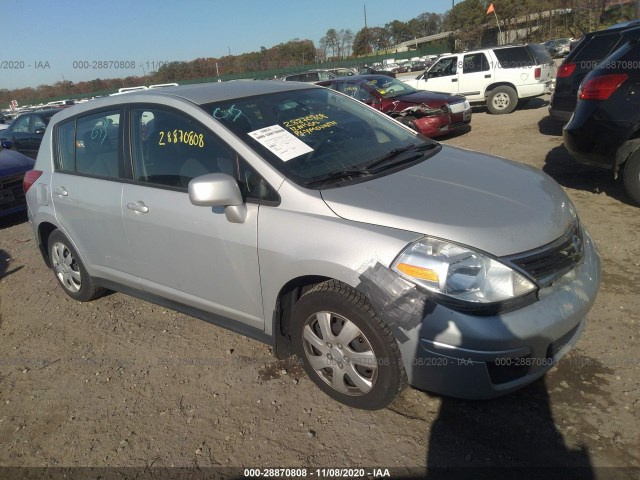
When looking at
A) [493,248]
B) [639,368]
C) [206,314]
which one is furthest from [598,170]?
[206,314]

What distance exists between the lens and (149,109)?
3.31 metres

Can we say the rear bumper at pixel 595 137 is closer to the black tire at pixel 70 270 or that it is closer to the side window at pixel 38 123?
the black tire at pixel 70 270

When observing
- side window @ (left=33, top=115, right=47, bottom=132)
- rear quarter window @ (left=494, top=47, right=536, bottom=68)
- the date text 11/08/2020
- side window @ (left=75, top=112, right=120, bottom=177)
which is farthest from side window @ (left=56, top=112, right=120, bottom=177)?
rear quarter window @ (left=494, top=47, right=536, bottom=68)

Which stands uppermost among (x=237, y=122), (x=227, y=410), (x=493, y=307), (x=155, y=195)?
(x=237, y=122)

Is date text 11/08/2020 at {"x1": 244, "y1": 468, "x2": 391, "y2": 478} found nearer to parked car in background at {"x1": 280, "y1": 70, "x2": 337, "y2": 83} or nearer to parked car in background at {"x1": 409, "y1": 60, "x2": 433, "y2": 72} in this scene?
parked car in background at {"x1": 280, "y1": 70, "x2": 337, "y2": 83}

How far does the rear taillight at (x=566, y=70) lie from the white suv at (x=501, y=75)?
154 inches

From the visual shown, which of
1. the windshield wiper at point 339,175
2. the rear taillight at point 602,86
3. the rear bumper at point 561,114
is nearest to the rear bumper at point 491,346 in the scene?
the windshield wiper at point 339,175

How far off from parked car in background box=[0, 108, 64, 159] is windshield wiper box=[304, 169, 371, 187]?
1160cm

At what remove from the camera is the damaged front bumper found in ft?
7.10

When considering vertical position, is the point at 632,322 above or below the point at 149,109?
below

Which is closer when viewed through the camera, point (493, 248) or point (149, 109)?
point (493, 248)

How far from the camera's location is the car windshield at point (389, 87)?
446 inches

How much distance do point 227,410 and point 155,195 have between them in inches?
56.5

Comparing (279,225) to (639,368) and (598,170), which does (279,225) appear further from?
(598,170)
